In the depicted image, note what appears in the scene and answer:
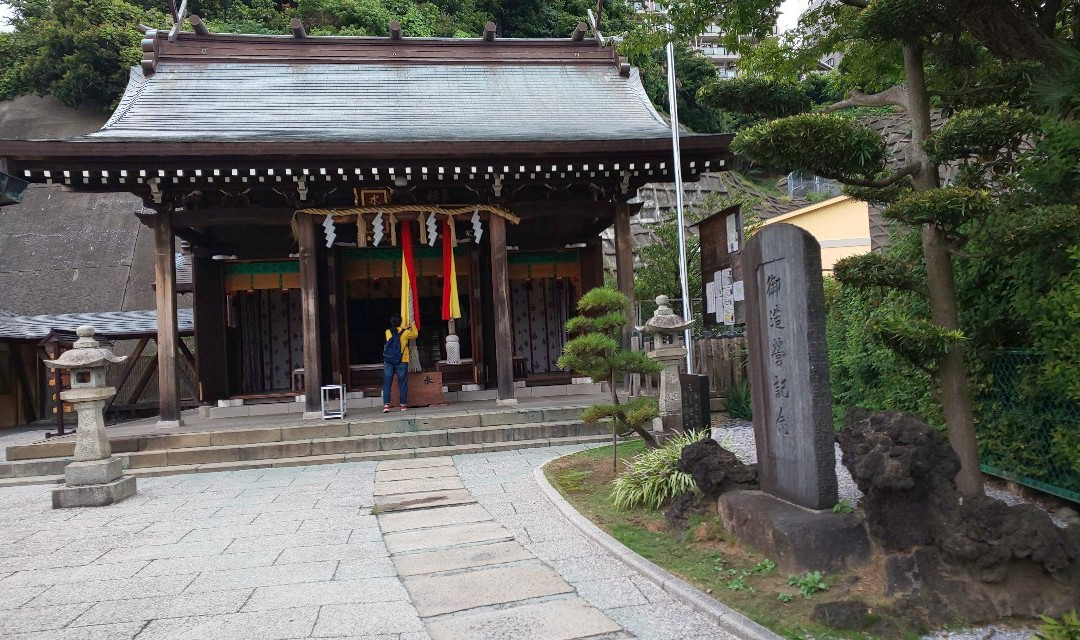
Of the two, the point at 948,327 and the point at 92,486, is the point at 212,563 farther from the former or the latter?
the point at 948,327

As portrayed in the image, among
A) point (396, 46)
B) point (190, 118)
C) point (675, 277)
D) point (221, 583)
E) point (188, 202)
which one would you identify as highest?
point (396, 46)

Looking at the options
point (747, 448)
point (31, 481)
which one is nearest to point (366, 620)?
point (747, 448)

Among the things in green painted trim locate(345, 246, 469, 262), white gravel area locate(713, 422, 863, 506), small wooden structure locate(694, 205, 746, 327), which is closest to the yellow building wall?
small wooden structure locate(694, 205, 746, 327)

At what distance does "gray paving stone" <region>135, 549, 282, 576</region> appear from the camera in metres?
4.60

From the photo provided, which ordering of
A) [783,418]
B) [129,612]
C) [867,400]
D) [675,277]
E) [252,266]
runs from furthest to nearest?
[675,277] < [252,266] < [867,400] < [783,418] < [129,612]

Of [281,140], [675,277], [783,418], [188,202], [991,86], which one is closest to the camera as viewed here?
[783,418]

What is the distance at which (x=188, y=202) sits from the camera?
10.3 m

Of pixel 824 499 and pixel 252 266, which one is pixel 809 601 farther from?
pixel 252 266

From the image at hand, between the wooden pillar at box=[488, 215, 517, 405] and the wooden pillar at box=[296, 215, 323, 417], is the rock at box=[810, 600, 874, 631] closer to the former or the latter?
the wooden pillar at box=[488, 215, 517, 405]

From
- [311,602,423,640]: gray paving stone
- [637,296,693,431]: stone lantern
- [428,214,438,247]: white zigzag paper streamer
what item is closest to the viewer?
[311,602,423,640]: gray paving stone

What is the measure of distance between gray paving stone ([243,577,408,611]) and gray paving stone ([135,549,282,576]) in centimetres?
64

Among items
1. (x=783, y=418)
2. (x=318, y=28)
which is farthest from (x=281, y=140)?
(x=318, y=28)

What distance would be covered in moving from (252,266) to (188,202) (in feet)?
8.06

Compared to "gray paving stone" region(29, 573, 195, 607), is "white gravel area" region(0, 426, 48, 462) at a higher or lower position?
higher
